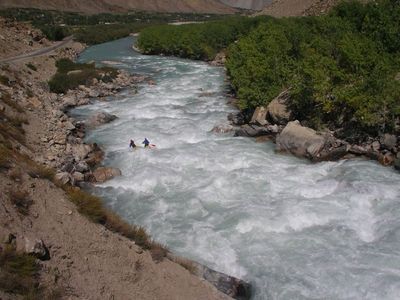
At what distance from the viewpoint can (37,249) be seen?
12422 mm

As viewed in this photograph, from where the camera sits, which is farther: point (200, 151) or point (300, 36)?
point (300, 36)

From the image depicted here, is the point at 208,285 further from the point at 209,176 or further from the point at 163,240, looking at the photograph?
the point at 209,176

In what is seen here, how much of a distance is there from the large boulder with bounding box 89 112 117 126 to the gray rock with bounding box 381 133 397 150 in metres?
21.8

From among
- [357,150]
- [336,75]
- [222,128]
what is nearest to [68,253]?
[357,150]

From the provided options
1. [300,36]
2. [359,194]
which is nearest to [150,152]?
[359,194]

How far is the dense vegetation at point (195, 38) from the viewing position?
7806 cm

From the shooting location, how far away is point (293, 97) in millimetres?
31797

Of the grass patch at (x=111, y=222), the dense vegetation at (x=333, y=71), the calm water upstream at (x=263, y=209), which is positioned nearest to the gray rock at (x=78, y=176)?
the calm water upstream at (x=263, y=209)

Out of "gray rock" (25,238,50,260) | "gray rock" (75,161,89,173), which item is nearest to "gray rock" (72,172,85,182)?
"gray rock" (75,161,89,173)

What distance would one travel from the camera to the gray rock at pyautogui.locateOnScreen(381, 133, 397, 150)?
25484 mm

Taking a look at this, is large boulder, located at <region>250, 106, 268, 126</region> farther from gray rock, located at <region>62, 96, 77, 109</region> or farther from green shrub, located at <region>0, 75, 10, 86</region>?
green shrub, located at <region>0, 75, 10, 86</region>

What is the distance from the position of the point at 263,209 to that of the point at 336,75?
14.5 metres

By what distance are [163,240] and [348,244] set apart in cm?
769

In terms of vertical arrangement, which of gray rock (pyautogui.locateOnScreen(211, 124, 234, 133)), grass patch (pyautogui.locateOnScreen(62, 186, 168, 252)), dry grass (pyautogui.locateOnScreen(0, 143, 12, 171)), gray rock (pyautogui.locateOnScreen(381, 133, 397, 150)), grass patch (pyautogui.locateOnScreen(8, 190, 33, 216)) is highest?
dry grass (pyautogui.locateOnScreen(0, 143, 12, 171))
